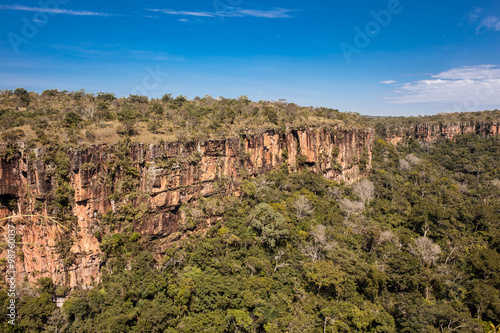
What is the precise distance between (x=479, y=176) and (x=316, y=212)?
44074 mm

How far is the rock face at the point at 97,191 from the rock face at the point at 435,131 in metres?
59.0

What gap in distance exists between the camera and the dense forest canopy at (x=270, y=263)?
23.7 m

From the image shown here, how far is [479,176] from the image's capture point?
5944cm

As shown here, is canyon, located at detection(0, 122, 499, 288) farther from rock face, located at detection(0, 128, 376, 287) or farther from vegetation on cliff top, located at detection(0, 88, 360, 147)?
vegetation on cliff top, located at detection(0, 88, 360, 147)

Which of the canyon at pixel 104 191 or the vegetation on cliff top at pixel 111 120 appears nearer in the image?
the canyon at pixel 104 191

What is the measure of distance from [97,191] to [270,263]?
1901 centimetres

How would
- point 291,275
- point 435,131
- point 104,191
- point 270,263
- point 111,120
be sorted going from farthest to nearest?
point 435,131 < point 111,120 < point 270,263 < point 291,275 < point 104,191

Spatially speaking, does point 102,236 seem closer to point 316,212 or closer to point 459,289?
point 316,212

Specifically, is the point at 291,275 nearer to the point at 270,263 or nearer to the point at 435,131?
the point at 270,263

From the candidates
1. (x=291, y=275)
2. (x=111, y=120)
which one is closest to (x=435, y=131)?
(x=291, y=275)

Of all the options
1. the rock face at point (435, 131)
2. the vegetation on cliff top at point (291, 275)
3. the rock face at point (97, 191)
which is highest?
the rock face at point (435, 131)

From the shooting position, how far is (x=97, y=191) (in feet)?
89.2

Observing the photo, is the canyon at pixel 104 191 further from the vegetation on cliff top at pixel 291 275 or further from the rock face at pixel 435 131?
the rock face at pixel 435 131

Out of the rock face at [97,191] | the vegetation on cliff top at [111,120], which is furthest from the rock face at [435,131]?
the rock face at [97,191]
